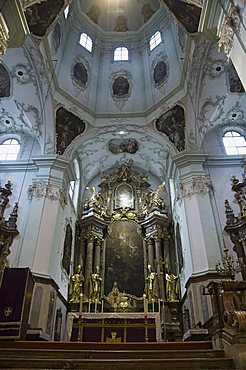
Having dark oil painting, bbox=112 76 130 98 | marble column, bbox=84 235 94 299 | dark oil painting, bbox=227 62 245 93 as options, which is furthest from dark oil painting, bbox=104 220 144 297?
dark oil painting, bbox=227 62 245 93

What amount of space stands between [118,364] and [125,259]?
1203 centimetres

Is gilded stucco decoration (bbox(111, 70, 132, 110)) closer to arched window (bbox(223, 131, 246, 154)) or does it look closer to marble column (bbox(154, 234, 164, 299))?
arched window (bbox(223, 131, 246, 154))

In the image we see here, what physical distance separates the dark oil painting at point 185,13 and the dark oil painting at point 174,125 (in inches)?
179

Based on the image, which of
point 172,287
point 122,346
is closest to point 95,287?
point 172,287

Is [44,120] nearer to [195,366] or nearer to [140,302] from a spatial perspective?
[140,302]

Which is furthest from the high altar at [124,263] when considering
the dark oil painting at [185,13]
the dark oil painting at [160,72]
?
the dark oil painting at [185,13]

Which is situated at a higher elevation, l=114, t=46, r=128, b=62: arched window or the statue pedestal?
l=114, t=46, r=128, b=62: arched window

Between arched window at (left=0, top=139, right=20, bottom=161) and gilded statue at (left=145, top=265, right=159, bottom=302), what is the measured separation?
8.43m

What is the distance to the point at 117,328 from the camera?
12055 millimetres

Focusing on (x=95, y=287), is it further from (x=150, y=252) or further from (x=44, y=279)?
(x=44, y=279)

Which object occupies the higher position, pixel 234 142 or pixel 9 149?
pixel 234 142

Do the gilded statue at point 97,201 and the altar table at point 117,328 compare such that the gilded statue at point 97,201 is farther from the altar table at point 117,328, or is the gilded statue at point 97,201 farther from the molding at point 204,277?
the molding at point 204,277

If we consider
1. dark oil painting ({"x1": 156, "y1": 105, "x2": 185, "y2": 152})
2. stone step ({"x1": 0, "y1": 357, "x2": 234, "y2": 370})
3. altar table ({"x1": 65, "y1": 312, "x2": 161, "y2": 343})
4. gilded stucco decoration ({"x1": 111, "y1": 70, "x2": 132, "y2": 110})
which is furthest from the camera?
gilded stucco decoration ({"x1": 111, "y1": 70, "x2": 132, "y2": 110})

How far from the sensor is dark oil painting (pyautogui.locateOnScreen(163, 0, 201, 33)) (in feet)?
34.6
